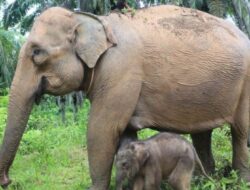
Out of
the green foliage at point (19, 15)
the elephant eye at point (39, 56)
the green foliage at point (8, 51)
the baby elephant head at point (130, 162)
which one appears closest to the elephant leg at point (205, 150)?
the baby elephant head at point (130, 162)

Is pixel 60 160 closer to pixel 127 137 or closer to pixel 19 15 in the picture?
pixel 127 137

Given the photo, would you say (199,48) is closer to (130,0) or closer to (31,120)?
(31,120)

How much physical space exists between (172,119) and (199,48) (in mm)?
702

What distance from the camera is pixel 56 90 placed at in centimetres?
539

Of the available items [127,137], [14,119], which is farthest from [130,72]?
[14,119]

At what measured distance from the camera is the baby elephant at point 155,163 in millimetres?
5086

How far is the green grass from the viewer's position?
6125mm

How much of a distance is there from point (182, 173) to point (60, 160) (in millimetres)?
2487

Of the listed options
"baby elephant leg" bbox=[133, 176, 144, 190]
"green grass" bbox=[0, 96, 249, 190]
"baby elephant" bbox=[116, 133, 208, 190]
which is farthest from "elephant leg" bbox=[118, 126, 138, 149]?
"green grass" bbox=[0, 96, 249, 190]

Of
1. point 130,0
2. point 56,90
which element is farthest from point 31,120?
point 56,90

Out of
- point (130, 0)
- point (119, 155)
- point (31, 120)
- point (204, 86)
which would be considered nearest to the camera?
point (119, 155)

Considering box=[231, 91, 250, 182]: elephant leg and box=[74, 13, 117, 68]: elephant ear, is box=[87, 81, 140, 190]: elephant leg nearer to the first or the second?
box=[74, 13, 117, 68]: elephant ear

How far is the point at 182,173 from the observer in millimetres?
5184

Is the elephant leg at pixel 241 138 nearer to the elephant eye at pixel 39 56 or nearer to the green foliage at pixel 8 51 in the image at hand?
the elephant eye at pixel 39 56
